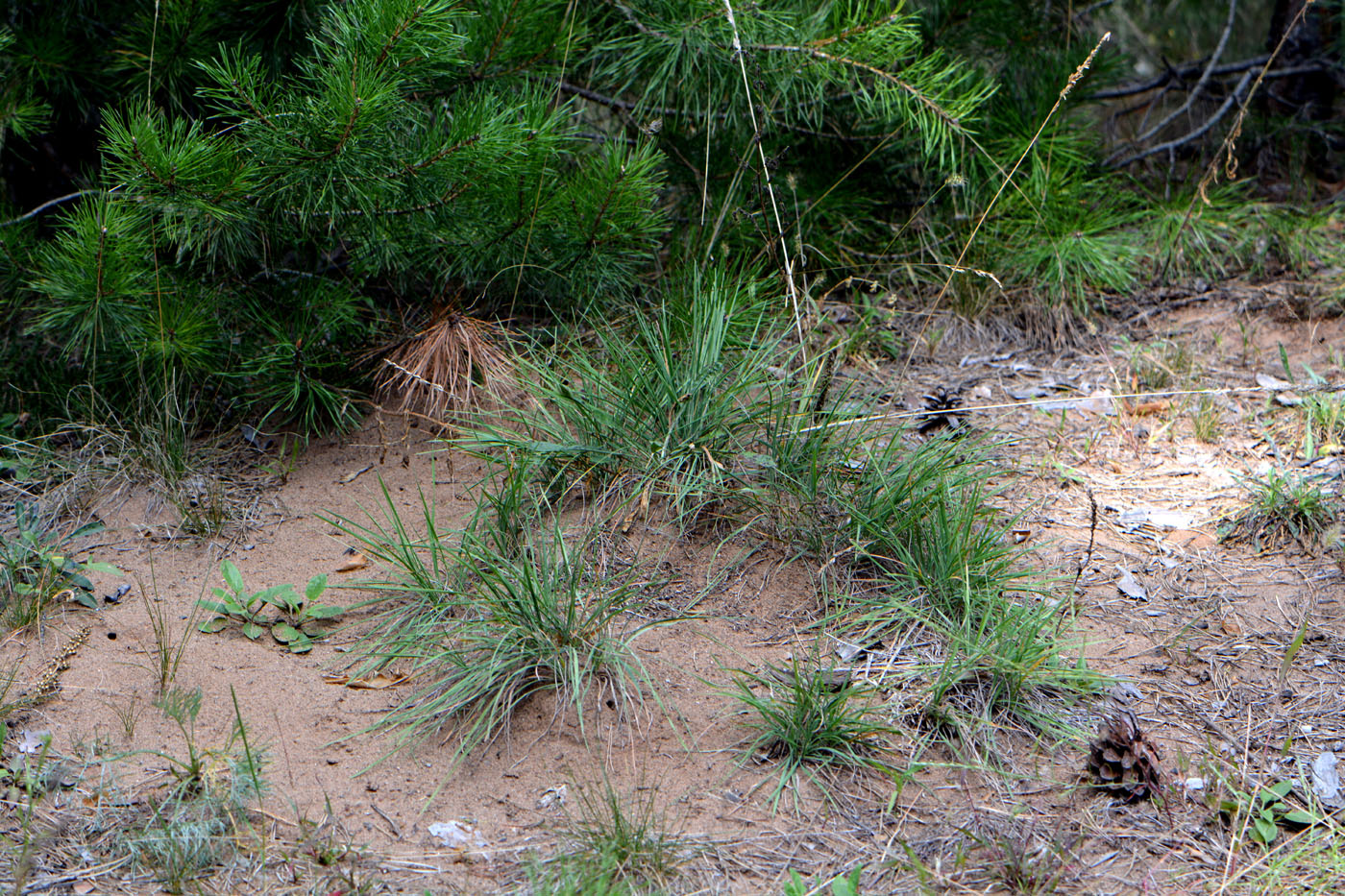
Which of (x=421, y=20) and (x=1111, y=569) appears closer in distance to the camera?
(x=421, y=20)

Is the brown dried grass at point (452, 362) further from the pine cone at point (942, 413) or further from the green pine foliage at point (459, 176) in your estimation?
the pine cone at point (942, 413)

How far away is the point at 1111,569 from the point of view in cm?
269

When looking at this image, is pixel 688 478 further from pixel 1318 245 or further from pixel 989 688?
pixel 1318 245

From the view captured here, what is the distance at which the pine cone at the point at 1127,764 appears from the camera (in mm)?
2018

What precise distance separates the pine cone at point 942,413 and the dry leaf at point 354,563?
5.21 ft

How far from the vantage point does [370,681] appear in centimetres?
234

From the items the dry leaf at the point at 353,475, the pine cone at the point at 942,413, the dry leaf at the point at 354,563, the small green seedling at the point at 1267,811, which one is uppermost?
the dry leaf at the point at 353,475

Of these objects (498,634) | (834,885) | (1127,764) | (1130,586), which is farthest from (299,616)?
(1130,586)

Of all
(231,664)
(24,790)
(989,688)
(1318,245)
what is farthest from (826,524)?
(1318,245)

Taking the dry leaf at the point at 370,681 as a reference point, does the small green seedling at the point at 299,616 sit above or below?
above

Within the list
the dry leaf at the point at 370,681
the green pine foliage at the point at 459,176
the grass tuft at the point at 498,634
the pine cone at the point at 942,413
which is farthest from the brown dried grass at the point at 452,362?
the pine cone at the point at 942,413

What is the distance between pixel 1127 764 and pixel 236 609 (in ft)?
6.32

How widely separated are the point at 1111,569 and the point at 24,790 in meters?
2.43

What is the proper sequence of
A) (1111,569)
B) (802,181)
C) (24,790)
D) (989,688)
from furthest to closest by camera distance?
(802,181) → (1111,569) → (989,688) → (24,790)
